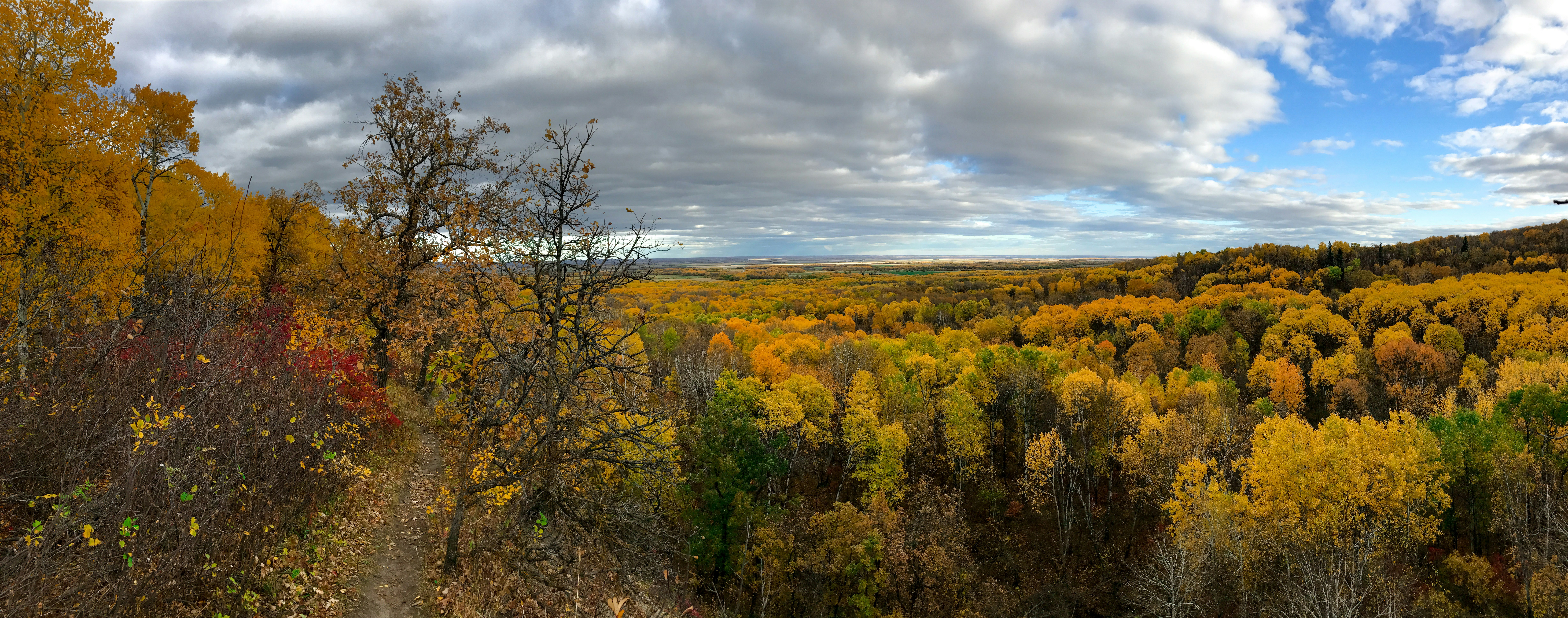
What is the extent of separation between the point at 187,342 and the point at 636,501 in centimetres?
1313

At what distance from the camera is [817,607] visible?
35.1 meters

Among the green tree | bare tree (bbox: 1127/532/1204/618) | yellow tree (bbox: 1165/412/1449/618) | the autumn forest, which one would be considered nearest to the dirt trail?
the autumn forest

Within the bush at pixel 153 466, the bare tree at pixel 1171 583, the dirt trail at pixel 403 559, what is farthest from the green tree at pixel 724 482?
the bush at pixel 153 466

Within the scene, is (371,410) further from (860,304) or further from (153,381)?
(860,304)

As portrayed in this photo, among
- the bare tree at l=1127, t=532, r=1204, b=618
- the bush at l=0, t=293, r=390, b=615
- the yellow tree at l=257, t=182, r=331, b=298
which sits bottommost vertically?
the bare tree at l=1127, t=532, r=1204, b=618

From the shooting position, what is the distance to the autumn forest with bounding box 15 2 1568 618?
10.2 metres

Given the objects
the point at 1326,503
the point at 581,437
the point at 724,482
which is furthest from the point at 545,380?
the point at 1326,503

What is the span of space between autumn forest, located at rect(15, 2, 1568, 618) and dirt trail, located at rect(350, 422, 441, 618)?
121 mm

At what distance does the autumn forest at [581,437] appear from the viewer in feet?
33.5

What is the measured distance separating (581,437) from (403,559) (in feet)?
15.5

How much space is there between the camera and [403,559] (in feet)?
47.3

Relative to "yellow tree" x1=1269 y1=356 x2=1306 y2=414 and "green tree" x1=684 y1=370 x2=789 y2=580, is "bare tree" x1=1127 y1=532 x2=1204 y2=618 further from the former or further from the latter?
"yellow tree" x1=1269 y1=356 x2=1306 y2=414

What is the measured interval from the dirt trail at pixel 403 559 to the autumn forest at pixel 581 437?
12 centimetres

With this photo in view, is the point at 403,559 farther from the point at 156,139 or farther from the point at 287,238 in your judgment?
the point at 287,238
